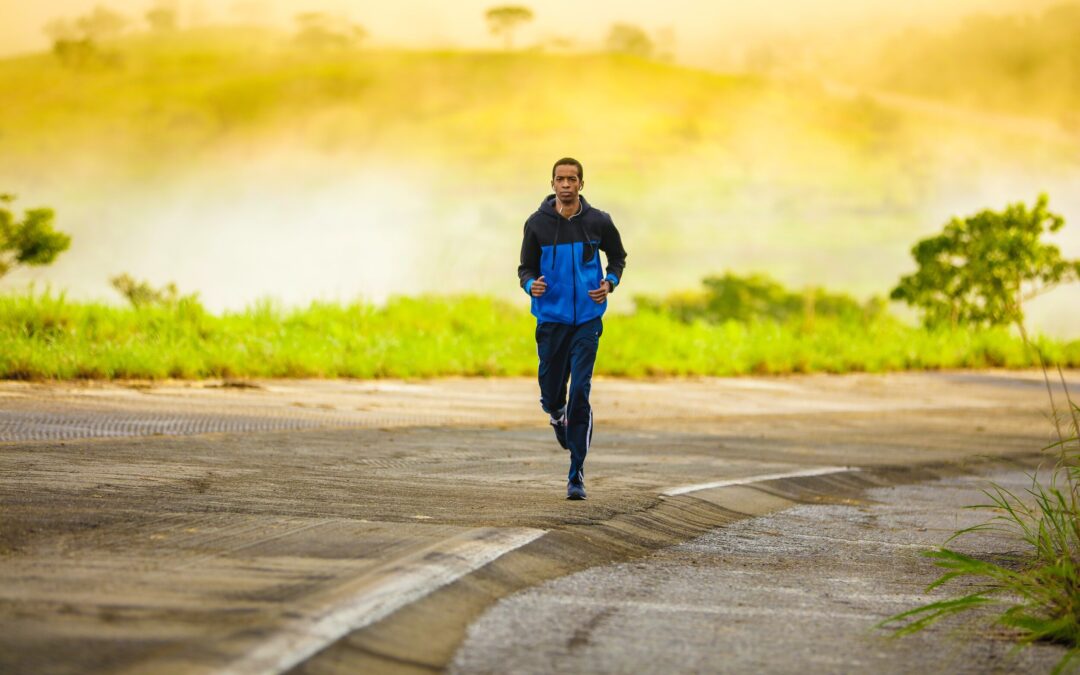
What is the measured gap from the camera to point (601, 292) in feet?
30.5

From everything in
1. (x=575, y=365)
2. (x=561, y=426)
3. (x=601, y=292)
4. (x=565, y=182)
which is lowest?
(x=561, y=426)

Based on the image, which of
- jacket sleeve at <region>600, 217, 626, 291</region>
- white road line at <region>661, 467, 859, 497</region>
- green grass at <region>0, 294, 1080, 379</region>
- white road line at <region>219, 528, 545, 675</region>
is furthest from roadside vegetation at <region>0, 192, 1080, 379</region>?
white road line at <region>219, 528, 545, 675</region>

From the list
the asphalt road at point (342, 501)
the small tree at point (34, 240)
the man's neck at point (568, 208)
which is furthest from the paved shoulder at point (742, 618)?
the small tree at point (34, 240)

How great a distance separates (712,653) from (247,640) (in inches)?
64.2

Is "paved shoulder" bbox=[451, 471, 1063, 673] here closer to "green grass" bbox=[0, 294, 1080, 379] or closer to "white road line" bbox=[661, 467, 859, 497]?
"white road line" bbox=[661, 467, 859, 497]

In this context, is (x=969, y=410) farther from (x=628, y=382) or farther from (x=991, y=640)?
(x=991, y=640)

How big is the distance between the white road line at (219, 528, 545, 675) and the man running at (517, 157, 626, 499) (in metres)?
2.13

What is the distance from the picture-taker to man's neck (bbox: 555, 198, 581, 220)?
9406 mm

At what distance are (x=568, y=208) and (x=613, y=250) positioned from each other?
476 mm

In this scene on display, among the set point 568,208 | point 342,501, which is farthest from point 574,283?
point 342,501

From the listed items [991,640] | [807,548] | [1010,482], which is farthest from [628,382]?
[991,640]

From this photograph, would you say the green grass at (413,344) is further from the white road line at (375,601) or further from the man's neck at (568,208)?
A: the white road line at (375,601)

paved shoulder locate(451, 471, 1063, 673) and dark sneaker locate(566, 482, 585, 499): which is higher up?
dark sneaker locate(566, 482, 585, 499)

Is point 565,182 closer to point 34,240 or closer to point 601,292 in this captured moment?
point 601,292
